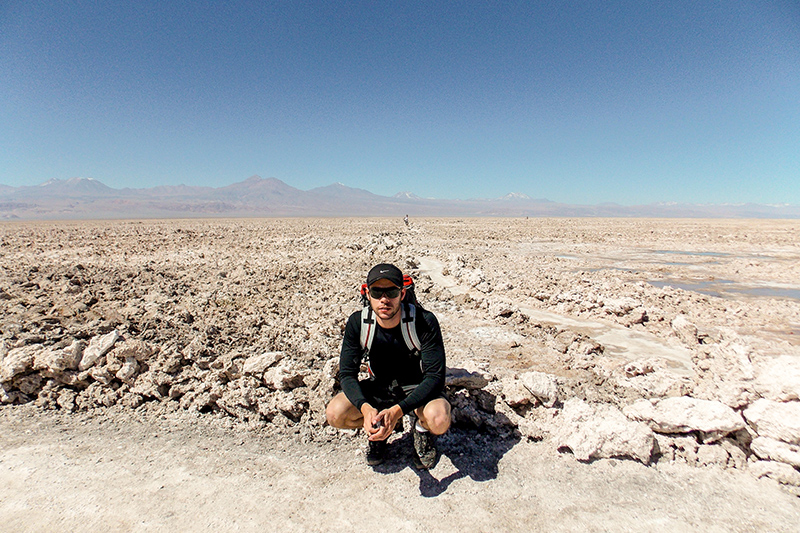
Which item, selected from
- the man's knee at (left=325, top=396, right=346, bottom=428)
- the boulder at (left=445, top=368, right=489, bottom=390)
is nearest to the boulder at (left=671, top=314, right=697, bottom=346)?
the boulder at (left=445, top=368, right=489, bottom=390)

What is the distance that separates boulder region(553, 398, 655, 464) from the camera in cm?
286

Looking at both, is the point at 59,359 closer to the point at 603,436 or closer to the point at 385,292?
the point at 385,292

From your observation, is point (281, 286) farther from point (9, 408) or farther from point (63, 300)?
point (9, 408)

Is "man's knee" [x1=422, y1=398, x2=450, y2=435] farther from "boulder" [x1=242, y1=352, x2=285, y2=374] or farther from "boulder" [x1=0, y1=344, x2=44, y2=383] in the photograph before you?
"boulder" [x1=0, y1=344, x2=44, y2=383]

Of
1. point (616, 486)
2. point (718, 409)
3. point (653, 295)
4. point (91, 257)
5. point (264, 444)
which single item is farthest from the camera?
point (91, 257)

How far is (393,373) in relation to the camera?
293cm

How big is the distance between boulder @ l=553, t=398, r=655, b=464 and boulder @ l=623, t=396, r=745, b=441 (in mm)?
164

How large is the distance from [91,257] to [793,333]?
64.5 feet

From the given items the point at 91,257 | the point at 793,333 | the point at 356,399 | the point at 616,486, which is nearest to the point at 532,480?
the point at 616,486

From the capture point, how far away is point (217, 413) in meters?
3.56

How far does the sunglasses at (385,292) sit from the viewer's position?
2.65 meters

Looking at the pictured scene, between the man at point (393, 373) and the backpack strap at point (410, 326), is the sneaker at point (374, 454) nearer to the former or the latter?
the man at point (393, 373)

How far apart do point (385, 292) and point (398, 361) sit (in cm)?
61

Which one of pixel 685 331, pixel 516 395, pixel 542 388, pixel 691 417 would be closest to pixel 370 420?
pixel 516 395
